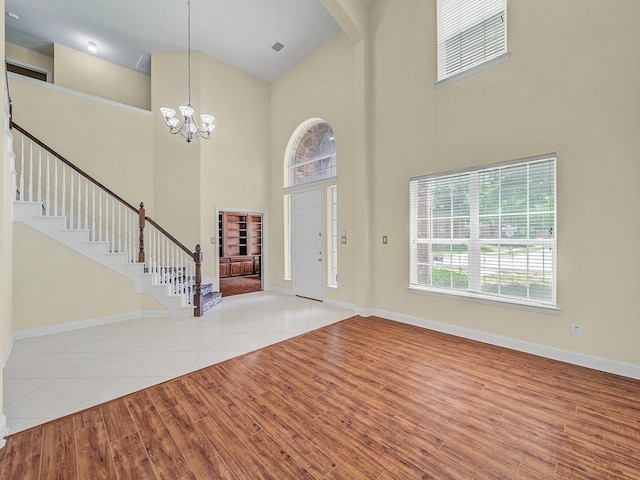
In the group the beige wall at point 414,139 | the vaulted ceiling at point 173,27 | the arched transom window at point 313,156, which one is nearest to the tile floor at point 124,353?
the beige wall at point 414,139

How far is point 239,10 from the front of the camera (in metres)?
4.63

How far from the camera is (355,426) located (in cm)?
192

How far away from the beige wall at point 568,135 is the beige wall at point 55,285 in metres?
4.78

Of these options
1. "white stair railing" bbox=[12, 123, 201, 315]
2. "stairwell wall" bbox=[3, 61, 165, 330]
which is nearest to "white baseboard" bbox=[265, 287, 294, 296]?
"white stair railing" bbox=[12, 123, 201, 315]

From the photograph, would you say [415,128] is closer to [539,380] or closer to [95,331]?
[539,380]

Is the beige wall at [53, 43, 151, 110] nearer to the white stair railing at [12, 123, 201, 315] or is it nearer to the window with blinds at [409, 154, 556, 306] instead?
the white stair railing at [12, 123, 201, 315]

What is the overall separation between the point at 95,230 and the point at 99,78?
3650 millimetres

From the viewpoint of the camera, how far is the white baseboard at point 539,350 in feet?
8.51

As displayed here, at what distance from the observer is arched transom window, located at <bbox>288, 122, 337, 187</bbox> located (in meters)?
5.49

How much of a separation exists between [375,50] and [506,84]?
219 centimetres

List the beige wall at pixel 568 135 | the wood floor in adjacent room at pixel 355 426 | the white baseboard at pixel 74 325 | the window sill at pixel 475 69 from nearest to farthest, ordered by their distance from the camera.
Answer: the wood floor in adjacent room at pixel 355 426, the beige wall at pixel 568 135, the window sill at pixel 475 69, the white baseboard at pixel 74 325

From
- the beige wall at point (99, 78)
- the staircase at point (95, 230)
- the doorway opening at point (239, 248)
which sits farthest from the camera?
the doorway opening at point (239, 248)

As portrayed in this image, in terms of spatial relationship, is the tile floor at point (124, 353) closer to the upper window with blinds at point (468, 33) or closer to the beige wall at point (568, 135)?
the beige wall at point (568, 135)

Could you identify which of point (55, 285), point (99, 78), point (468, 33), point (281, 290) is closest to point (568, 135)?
point (468, 33)
